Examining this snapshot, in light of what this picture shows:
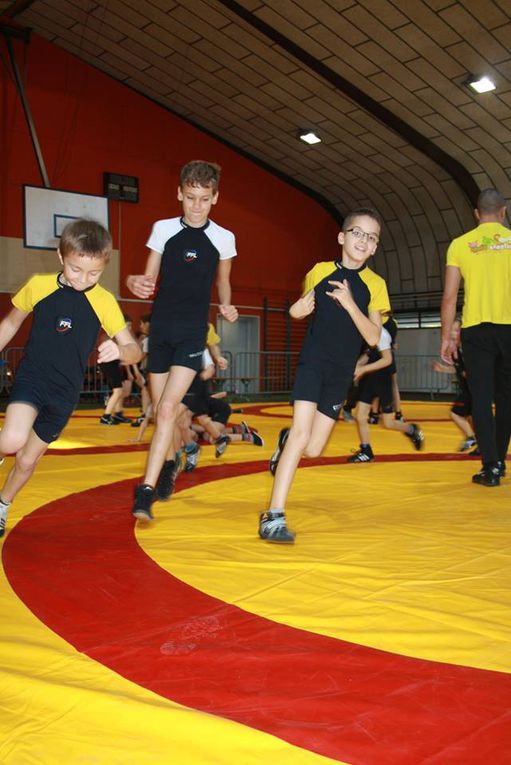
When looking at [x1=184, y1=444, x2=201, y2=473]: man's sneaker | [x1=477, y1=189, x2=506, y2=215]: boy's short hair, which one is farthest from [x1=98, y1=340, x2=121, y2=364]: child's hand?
[x1=477, y1=189, x2=506, y2=215]: boy's short hair

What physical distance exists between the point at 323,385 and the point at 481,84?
12.8m

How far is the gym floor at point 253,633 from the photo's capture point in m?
1.52

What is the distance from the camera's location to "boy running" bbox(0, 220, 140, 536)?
3199 mm

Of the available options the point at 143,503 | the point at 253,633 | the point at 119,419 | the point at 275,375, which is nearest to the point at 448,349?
the point at 143,503

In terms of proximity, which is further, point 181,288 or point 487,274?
point 487,274

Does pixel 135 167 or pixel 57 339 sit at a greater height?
pixel 135 167

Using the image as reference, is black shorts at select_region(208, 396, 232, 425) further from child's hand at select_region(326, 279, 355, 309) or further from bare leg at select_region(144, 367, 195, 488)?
child's hand at select_region(326, 279, 355, 309)

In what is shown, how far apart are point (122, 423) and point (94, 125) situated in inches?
421

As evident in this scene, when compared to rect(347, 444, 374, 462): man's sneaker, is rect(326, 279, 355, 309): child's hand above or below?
above

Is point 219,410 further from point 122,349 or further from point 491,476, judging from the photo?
point 122,349

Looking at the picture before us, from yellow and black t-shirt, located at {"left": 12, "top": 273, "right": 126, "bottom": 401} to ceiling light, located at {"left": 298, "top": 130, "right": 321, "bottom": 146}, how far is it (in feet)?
51.7

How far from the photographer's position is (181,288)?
3996mm

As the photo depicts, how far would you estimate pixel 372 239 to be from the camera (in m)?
3.61

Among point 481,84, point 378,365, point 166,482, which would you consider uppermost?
point 481,84
